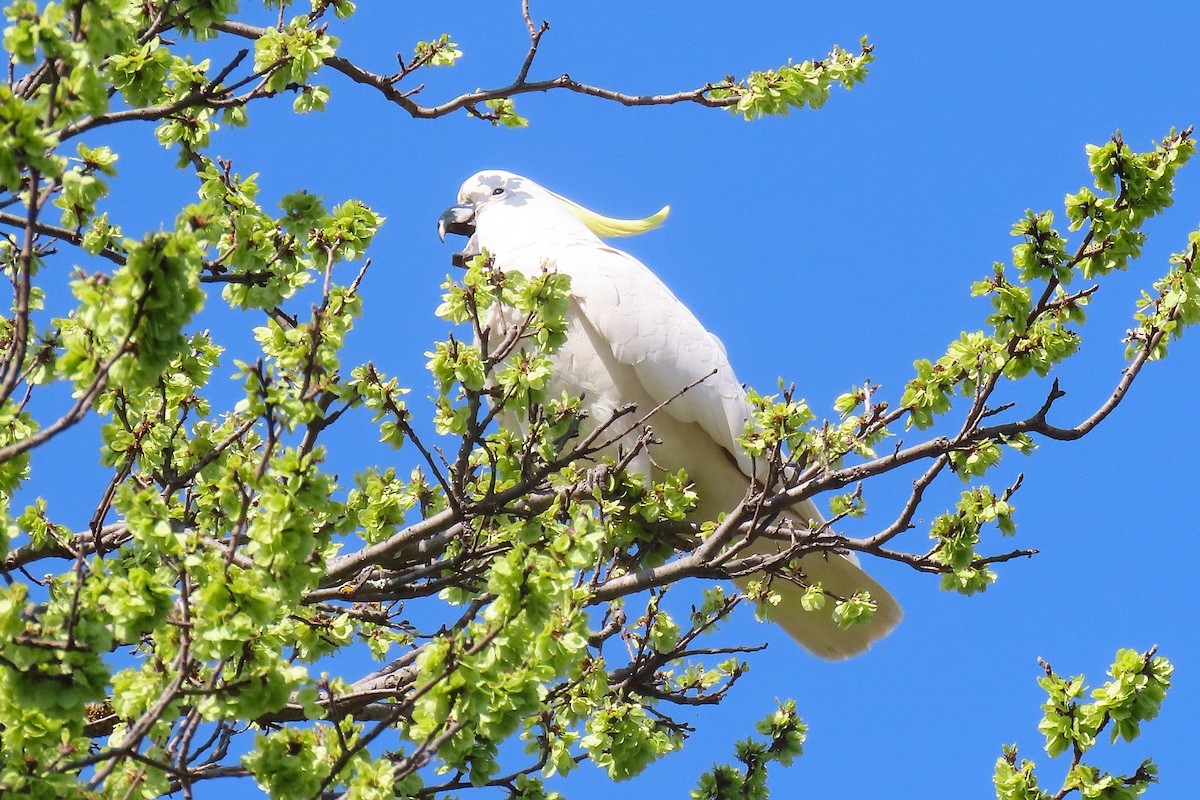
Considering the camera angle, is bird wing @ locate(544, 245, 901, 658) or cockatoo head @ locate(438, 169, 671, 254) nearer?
bird wing @ locate(544, 245, 901, 658)

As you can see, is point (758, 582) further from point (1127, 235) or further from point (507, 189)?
point (507, 189)

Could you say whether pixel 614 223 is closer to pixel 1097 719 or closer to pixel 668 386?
pixel 668 386

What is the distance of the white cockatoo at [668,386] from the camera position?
4.97m

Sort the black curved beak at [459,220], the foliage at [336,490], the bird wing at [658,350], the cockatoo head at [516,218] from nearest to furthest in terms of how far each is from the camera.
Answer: the foliage at [336,490] < the bird wing at [658,350] < the cockatoo head at [516,218] < the black curved beak at [459,220]

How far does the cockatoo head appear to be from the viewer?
5.52 metres

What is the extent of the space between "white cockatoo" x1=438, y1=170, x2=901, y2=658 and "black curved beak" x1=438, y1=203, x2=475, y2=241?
23.3 inches

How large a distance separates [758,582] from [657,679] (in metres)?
0.72

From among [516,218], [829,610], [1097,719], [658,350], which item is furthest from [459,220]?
[1097,719]

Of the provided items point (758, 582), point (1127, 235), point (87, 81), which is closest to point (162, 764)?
point (87, 81)

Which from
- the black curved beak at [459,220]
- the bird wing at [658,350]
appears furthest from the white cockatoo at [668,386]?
the black curved beak at [459,220]

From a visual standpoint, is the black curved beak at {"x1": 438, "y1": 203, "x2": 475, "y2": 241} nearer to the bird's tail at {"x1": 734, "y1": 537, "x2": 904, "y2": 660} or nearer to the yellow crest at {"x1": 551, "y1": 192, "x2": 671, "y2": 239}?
the yellow crest at {"x1": 551, "y1": 192, "x2": 671, "y2": 239}

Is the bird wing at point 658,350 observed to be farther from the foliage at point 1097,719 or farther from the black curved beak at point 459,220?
the foliage at point 1097,719

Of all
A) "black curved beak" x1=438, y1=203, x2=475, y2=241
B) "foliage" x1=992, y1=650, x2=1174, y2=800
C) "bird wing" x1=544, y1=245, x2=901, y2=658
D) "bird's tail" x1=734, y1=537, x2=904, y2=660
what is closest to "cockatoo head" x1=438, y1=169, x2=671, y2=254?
"black curved beak" x1=438, y1=203, x2=475, y2=241

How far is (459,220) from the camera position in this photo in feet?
19.7
